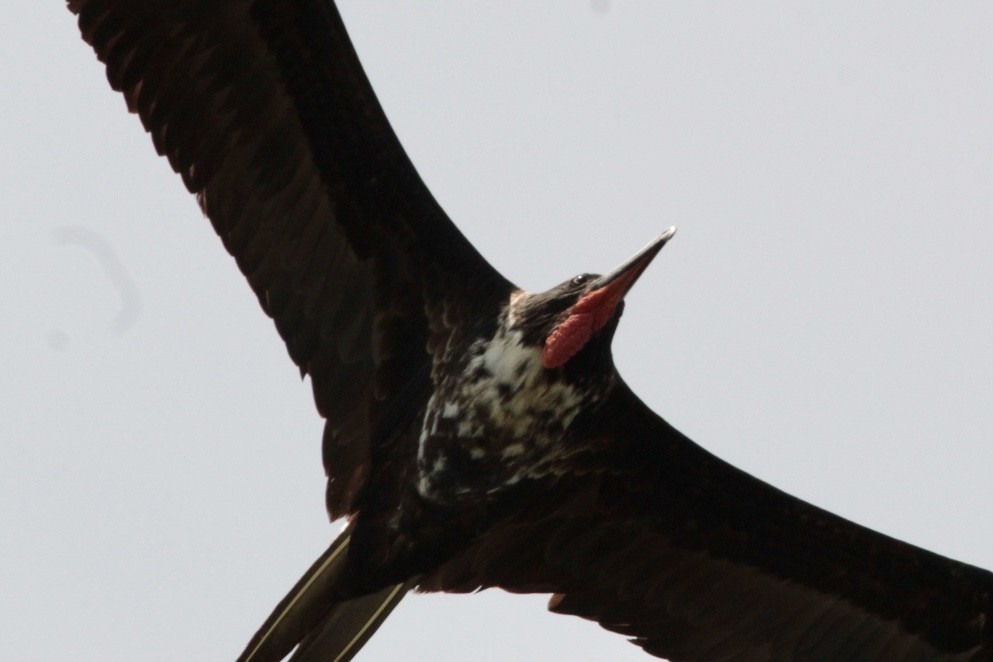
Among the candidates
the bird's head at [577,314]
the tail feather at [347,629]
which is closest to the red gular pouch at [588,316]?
the bird's head at [577,314]

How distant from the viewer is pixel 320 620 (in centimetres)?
826

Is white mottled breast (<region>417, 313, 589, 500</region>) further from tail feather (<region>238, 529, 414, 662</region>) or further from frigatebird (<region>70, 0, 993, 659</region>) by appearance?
tail feather (<region>238, 529, 414, 662</region>)

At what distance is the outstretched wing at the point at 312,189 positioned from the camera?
827cm

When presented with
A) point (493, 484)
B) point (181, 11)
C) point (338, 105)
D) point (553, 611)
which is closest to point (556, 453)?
point (493, 484)

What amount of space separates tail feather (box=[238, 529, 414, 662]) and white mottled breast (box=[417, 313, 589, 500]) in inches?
17.9

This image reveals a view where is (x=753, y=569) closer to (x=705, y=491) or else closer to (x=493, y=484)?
(x=705, y=491)

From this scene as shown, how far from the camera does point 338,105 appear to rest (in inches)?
329

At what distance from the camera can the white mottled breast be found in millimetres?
8164

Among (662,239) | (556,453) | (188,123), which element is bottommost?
(556,453)

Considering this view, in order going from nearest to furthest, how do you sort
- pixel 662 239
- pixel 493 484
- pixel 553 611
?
pixel 662 239, pixel 493 484, pixel 553 611

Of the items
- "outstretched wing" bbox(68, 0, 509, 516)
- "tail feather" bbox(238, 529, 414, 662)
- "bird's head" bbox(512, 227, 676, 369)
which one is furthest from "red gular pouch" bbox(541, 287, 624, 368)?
"tail feather" bbox(238, 529, 414, 662)

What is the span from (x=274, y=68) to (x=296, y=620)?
6.82ft

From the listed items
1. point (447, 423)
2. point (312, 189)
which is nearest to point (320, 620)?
point (447, 423)

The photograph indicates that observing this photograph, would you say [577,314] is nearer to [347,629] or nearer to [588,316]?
[588,316]
